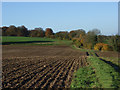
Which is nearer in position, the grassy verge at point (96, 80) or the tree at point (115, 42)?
the grassy verge at point (96, 80)

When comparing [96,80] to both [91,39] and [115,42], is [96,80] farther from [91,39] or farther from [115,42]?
[91,39]

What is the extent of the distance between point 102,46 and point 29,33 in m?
78.2

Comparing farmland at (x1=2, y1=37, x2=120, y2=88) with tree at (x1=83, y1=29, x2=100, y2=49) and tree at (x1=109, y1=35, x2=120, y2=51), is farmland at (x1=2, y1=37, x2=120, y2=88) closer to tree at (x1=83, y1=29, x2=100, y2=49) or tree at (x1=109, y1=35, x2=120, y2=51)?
tree at (x1=109, y1=35, x2=120, y2=51)

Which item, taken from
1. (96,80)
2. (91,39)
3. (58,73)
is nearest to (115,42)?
(91,39)

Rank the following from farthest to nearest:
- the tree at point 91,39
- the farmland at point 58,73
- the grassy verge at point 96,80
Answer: the tree at point 91,39
the farmland at point 58,73
the grassy verge at point 96,80

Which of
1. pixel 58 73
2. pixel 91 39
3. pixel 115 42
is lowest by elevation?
pixel 58 73

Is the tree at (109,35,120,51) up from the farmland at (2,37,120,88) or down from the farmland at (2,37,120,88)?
up

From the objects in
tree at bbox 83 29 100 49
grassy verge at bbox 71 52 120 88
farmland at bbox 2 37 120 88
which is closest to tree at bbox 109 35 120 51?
tree at bbox 83 29 100 49

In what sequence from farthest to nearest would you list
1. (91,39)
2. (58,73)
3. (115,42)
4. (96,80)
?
(91,39) → (115,42) → (58,73) → (96,80)

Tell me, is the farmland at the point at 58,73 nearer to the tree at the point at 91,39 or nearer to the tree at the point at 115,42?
the tree at the point at 115,42

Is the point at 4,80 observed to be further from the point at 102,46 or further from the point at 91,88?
the point at 102,46

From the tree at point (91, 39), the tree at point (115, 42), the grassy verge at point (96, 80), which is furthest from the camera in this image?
the tree at point (91, 39)

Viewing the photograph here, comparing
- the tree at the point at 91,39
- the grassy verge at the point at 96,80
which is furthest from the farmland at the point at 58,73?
the tree at the point at 91,39

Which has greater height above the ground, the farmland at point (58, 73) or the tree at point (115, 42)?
the tree at point (115, 42)
